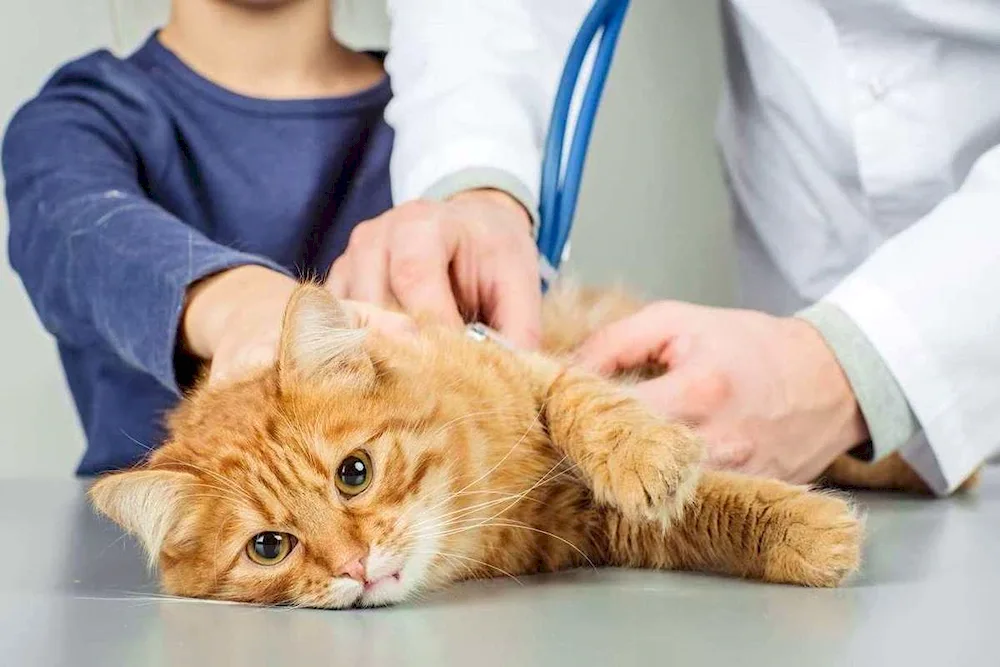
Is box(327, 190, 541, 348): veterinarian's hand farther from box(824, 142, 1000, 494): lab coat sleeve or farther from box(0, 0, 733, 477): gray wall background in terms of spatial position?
box(0, 0, 733, 477): gray wall background

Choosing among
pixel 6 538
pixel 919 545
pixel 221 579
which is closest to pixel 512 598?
pixel 221 579

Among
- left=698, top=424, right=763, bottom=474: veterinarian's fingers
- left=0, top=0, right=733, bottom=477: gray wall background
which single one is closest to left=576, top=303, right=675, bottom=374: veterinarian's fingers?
left=698, top=424, right=763, bottom=474: veterinarian's fingers

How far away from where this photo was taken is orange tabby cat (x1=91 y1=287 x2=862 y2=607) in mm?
812

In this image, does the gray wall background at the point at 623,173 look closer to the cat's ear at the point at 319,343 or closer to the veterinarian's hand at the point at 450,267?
the veterinarian's hand at the point at 450,267

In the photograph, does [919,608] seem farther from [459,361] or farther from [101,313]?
[101,313]

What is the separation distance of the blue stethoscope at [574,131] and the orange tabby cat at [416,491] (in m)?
0.32

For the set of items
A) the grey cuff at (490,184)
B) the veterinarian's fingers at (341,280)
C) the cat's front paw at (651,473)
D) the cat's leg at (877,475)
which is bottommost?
the cat's leg at (877,475)

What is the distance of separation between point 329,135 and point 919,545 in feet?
4.78

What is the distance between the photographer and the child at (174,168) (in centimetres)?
142

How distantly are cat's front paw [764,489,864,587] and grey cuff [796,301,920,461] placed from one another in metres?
0.18

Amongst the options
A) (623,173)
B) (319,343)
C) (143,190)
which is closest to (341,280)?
(319,343)

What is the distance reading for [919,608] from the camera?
2.18ft

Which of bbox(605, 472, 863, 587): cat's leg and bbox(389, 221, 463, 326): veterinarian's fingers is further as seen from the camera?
bbox(389, 221, 463, 326): veterinarian's fingers

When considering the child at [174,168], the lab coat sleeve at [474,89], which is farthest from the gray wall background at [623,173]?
the lab coat sleeve at [474,89]
